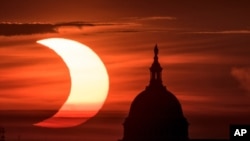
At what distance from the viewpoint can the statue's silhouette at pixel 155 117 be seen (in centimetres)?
17800

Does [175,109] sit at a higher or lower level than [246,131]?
higher

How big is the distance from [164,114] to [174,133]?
10.5 feet

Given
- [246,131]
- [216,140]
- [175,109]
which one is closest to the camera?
[246,131]

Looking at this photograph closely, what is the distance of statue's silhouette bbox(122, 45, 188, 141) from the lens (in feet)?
584

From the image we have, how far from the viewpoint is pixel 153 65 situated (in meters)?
186

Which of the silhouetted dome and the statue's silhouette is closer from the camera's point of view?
the silhouetted dome

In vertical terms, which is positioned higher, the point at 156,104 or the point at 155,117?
the point at 156,104

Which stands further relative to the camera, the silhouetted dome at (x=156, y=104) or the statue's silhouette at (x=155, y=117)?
the statue's silhouette at (x=155, y=117)

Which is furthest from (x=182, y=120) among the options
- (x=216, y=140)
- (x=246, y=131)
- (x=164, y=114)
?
(x=246, y=131)

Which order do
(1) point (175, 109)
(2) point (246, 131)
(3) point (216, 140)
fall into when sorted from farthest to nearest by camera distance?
(1) point (175, 109) → (3) point (216, 140) → (2) point (246, 131)

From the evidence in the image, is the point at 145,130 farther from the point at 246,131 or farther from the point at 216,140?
the point at 246,131

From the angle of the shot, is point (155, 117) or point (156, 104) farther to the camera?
point (155, 117)

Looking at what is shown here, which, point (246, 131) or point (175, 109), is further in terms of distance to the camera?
point (175, 109)

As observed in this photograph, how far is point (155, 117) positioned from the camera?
182 m
